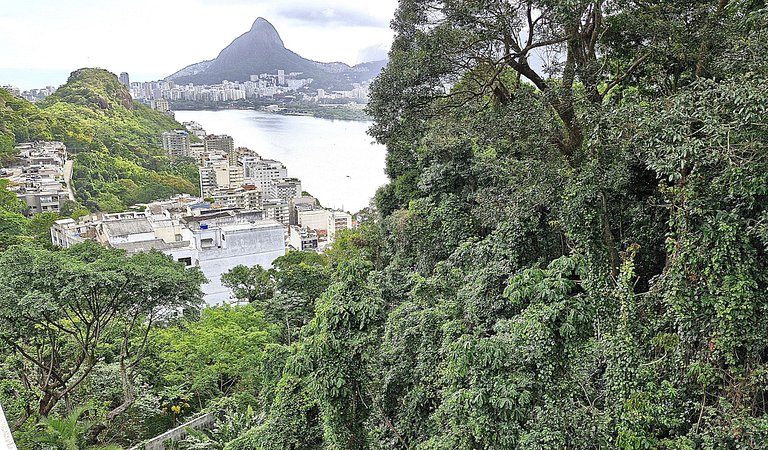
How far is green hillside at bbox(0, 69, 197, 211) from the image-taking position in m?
32.1

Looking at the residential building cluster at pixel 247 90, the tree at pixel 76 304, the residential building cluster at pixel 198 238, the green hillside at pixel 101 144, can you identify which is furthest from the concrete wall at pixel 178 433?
the residential building cluster at pixel 247 90

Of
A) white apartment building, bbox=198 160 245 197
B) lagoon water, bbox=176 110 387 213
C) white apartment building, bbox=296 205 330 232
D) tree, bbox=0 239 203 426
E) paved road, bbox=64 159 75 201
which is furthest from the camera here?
lagoon water, bbox=176 110 387 213

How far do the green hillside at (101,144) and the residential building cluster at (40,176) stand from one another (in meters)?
0.96

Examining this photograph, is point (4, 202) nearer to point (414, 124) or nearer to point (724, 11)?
point (414, 124)

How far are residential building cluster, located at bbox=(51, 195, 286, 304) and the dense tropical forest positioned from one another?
31.8ft

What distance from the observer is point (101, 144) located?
1470 inches

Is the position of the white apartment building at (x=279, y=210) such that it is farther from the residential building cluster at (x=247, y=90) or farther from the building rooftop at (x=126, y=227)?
the residential building cluster at (x=247, y=90)

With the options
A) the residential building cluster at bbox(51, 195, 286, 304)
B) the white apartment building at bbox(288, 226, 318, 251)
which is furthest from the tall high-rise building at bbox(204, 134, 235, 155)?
the residential building cluster at bbox(51, 195, 286, 304)

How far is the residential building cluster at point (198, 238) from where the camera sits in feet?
59.2

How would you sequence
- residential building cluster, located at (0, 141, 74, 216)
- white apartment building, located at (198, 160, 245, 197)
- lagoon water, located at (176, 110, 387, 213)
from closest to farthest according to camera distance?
1. residential building cluster, located at (0, 141, 74, 216)
2. white apartment building, located at (198, 160, 245, 197)
3. lagoon water, located at (176, 110, 387, 213)

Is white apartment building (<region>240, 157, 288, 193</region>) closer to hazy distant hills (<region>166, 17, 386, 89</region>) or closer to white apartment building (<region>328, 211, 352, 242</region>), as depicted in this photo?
white apartment building (<region>328, 211, 352, 242</region>)

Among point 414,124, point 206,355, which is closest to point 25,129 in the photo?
point 206,355

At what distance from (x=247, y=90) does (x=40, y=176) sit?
6092 centimetres

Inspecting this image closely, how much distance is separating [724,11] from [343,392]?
4.53 metres
